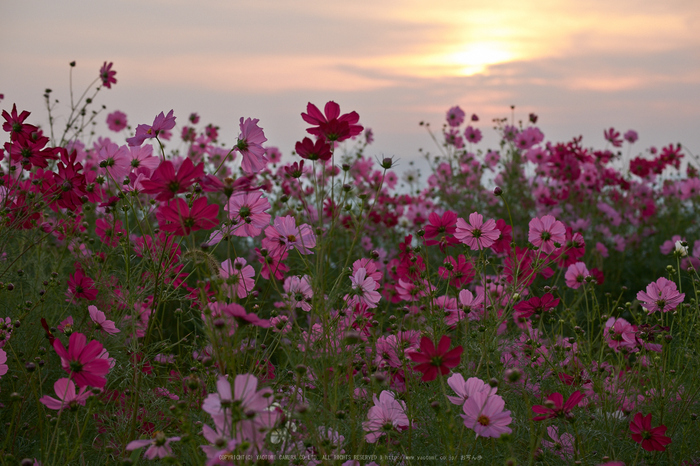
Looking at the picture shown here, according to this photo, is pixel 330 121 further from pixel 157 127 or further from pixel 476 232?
pixel 476 232

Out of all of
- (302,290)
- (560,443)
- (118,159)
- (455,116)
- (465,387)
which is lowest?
(560,443)

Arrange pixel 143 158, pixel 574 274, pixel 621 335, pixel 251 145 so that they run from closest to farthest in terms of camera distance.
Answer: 1. pixel 251 145
2. pixel 143 158
3. pixel 621 335
4. pixel 574 274

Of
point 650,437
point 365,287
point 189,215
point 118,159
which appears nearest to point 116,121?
point 118,159

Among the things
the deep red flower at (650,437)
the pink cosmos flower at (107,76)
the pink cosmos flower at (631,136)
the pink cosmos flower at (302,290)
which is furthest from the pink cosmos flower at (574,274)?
the pink cosmos flower at (631,136)

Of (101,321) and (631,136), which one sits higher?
(631,136)

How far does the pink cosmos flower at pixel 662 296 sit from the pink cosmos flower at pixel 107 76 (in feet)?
8.64

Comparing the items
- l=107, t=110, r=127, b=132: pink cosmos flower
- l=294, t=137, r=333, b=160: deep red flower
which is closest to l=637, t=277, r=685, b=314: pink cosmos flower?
l=294, t=137, r=333, b=160: deep red flower

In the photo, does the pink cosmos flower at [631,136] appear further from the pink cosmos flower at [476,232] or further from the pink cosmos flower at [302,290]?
the pink cosmos flower at [302,290]

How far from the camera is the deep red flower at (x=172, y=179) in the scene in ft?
3.57

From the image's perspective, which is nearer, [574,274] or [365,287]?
[365,287]

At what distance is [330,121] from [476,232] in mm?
556

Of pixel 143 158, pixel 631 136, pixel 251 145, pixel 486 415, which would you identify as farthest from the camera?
pixel 631 136

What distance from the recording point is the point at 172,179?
3.59 ft

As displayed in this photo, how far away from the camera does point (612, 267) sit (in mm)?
4184
